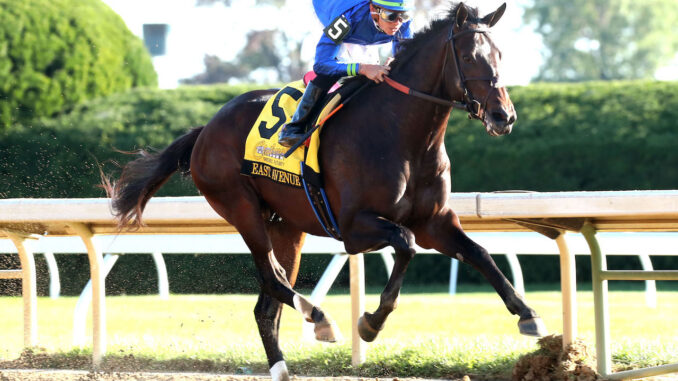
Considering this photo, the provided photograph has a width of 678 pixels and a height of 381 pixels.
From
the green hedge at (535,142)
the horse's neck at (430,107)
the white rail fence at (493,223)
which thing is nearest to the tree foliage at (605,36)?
the green hedge at (535,142)

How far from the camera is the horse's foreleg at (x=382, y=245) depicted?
3668mm

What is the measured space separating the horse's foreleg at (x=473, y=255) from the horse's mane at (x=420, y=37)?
0.69 m

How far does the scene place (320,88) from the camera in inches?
162

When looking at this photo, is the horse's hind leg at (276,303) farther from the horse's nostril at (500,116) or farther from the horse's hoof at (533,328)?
the horse's nostril at (500,116)

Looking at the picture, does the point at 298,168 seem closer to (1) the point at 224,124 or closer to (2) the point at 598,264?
(1) the point at 224,124

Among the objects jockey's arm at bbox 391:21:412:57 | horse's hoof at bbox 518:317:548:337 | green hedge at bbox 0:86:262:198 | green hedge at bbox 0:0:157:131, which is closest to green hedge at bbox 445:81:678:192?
green hedge at bbox 0:86:262:198

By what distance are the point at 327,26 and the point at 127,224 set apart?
158cm

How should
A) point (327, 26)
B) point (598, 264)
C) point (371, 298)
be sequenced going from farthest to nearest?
point (371, 298) < point (598, 264) < point (327, 26)

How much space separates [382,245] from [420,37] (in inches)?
36.8

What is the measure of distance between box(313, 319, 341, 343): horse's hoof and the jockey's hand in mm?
1064

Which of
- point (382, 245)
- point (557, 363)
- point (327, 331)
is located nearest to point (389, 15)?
point (382, 245)

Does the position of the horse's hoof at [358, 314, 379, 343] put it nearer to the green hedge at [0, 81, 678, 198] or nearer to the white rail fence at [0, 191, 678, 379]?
the white rail fence at [0, 191, 678, 379]

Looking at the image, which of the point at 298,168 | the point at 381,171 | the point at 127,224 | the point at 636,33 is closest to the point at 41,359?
the point at 127,224

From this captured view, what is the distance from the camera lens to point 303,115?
4.10 m
